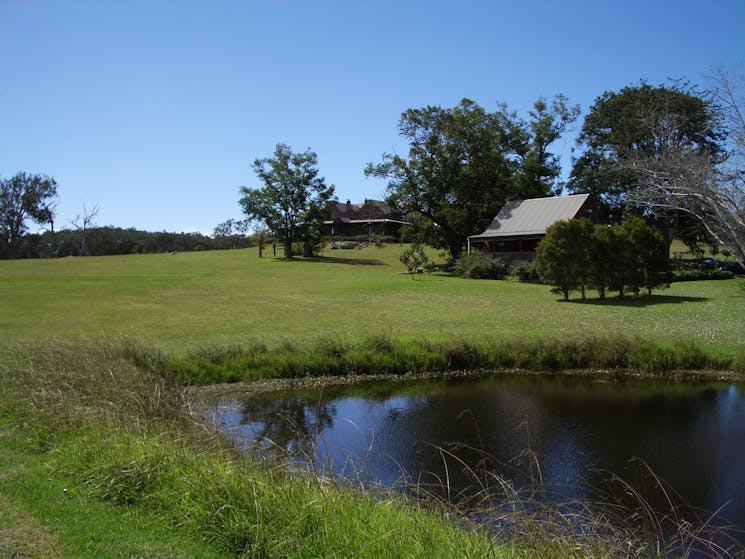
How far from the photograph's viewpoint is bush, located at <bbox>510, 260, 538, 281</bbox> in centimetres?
4209

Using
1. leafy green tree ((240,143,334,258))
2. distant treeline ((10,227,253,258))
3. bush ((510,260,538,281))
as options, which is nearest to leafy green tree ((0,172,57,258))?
distant treeline ((10,227,253,258))

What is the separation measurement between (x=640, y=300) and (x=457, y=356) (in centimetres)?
1655

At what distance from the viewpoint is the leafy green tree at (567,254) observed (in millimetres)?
31016

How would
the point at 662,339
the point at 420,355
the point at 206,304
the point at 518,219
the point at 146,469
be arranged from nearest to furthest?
the point at 146,469, the point at 420,355, the point at 662,339, the point at 206,304, the point at 518,219

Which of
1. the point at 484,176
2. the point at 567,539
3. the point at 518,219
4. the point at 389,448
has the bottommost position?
the point at 389,448

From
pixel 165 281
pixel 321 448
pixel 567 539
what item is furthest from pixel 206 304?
pixel 567 539

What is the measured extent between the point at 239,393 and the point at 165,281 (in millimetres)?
28949

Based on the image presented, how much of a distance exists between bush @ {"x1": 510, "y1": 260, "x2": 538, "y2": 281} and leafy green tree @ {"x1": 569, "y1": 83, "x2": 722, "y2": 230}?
15008 millimetres

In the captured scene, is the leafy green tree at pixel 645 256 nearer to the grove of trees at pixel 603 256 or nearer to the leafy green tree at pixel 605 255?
the grove of trees at pixel 603 256

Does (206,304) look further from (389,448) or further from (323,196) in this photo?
Answer: (323,196)

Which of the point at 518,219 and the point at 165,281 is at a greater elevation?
the point at 518,219

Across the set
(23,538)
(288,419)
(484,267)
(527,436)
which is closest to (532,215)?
(484,267)

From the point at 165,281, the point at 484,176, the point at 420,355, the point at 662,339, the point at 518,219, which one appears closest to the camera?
the point at 420,355

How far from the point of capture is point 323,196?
7131 cm
